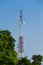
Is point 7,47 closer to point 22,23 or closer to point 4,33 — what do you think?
point 4,33

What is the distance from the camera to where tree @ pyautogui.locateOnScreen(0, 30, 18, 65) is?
75.1ft

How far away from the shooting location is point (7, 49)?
2545cm

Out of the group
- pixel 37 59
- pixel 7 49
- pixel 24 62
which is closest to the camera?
pixel 7 49

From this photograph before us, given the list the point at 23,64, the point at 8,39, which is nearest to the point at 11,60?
the point at 8,39

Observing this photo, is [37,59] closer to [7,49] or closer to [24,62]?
[24,62]

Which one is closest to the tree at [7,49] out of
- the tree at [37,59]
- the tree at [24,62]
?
the tree at [24,62]

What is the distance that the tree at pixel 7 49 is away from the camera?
901 inches

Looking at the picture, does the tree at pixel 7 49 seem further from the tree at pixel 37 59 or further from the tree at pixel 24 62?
the tree at pixel 37 59

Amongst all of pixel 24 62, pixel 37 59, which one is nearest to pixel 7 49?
pixel 24 62

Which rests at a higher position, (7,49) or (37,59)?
(37,59)

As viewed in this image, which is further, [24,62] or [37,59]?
→ [37,59]

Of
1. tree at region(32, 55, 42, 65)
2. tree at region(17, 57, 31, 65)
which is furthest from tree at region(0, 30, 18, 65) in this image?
tree at region(32, 55, 42, 65)


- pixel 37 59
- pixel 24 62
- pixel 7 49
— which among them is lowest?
pixel 7 49

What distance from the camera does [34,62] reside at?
30125mm
